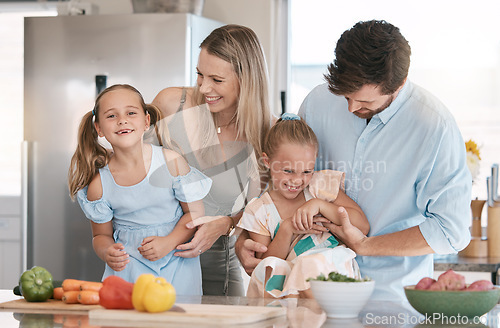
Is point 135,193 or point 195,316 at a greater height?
point 135,193

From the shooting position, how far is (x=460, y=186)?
177 cm

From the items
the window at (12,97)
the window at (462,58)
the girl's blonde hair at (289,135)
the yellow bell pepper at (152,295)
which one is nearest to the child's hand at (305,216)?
the girl's blonde hair at (289,135)

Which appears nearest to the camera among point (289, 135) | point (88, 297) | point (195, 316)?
point (195, 316)

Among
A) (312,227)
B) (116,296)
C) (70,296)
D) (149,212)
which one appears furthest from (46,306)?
(312,227)

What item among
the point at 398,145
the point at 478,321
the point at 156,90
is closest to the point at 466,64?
the point at 156,90

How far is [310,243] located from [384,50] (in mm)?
604

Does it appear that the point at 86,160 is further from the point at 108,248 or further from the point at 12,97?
the point at 12,97

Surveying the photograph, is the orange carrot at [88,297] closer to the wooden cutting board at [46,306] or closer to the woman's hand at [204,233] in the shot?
the wooden cutting board at [46,306]

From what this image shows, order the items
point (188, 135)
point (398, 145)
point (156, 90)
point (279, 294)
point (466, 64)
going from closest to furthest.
→ point (279, 294) < point (398, 145) < point (188, 135) < point (156, 90) < point (466, 64)

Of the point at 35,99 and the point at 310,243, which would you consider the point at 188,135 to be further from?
the point at 35,99

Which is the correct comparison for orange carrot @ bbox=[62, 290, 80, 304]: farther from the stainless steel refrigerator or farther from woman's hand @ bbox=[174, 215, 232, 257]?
the stainless steel refrigerator

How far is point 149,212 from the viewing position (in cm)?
202

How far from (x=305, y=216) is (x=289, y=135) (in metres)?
0.26

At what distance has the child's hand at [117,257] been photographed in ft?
6.24
